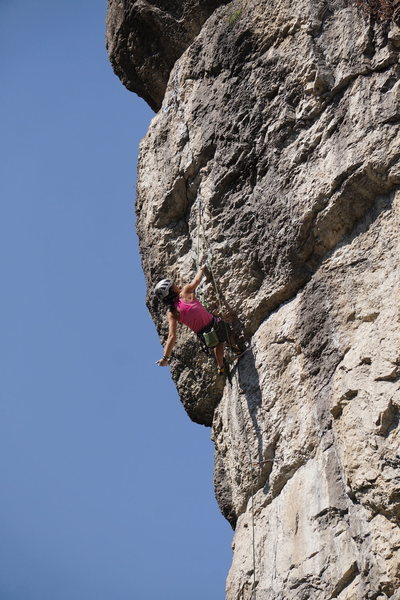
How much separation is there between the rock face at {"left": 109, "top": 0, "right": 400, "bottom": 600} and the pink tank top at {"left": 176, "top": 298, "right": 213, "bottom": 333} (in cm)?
35

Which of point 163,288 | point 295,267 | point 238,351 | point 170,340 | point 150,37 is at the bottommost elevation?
point 238,351

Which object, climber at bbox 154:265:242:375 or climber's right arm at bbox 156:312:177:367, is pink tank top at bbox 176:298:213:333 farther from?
climber's right arm at bbox 156:312:177:367

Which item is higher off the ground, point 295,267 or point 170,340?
point 170,340

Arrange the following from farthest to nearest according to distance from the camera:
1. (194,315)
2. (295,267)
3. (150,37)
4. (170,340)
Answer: (150,37)
(170,340)
(194,315)
(295,267)

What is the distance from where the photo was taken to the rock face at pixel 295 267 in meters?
9.45

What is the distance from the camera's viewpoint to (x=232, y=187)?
11969 millimetres

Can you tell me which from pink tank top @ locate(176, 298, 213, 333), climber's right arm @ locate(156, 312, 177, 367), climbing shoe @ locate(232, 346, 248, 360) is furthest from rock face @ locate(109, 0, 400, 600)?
climber's right arm @ locate(156, 312, 177, 367)

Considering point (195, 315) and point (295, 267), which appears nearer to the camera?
point (295, 267)

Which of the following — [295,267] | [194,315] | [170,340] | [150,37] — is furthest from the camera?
[150,37]

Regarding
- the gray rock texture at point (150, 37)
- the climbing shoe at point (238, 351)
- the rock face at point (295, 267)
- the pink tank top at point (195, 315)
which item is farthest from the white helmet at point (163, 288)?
the gray rock texture at point (150, 37)

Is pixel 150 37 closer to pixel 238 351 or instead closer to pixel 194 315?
pixel 194 315

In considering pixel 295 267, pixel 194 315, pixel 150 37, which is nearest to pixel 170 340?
pixel 194 315

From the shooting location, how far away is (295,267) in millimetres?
11086

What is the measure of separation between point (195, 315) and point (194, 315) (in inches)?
0.5
